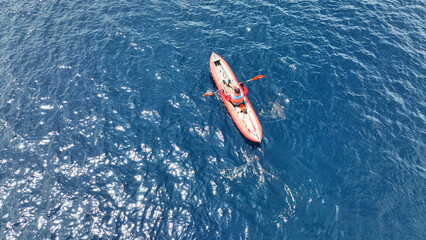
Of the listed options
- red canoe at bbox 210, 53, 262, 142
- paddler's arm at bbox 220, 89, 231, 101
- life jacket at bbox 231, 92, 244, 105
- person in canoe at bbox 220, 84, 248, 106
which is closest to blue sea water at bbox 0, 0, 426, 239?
red canoe at bbox 210, 53, 262, 142

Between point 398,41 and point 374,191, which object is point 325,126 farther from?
point 398,41

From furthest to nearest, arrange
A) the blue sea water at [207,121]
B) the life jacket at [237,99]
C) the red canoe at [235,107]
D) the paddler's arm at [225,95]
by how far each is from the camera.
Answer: the paddler's arm at [225,95] < the life jacket at [237,99] < the red canoe at [235,107] < the blue sea water at [207,121]

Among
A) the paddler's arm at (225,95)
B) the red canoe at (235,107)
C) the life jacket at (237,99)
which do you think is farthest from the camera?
the paddler's arm at (225,95)

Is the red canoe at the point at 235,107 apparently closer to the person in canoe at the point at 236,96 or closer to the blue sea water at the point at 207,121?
the person in canoe at the point at 236,96

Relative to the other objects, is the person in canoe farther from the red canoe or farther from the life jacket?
the red canoe

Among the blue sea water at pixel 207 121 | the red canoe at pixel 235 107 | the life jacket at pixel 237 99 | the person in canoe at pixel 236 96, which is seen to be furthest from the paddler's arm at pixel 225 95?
the blue sea water at pixel 207 121

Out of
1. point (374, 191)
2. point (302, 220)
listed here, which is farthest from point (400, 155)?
point (302, 220)

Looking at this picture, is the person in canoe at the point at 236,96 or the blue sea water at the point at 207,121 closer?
the blue sea water at the point at 207,121
